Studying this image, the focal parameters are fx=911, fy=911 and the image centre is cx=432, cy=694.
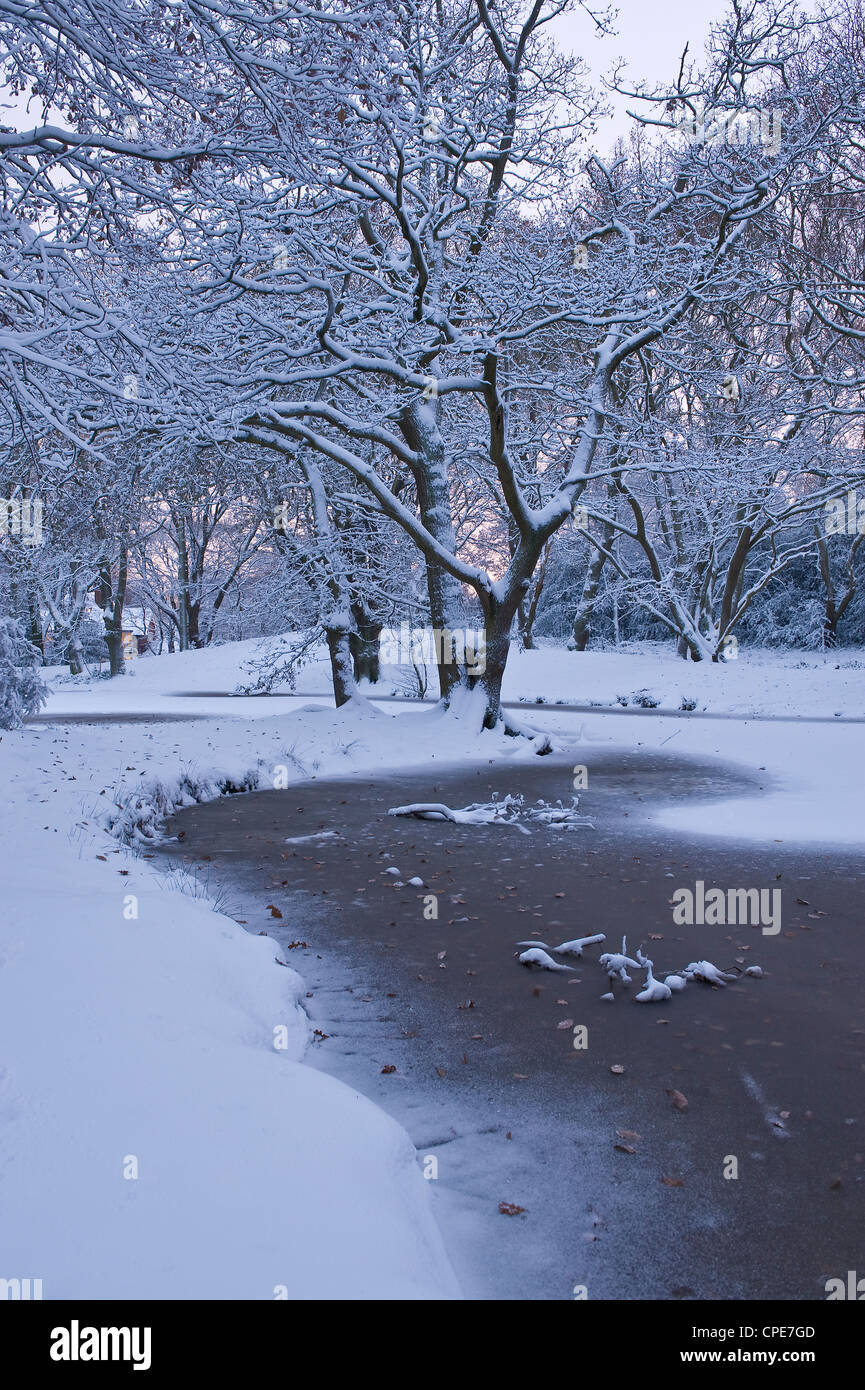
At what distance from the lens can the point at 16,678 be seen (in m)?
15.4

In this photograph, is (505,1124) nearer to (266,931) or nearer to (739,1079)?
(739,1079)

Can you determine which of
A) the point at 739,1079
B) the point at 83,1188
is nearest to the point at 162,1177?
the point at 83,1188

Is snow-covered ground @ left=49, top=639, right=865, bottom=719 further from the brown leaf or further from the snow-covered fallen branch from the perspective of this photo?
the brown leaf

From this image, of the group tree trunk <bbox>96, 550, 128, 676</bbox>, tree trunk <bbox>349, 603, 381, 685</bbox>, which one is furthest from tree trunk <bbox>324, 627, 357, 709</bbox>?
tree trunk <bbox>96, 550, 128, 676</bbox>

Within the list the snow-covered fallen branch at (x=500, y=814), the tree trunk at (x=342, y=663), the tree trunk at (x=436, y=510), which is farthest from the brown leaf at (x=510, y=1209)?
the tree trunk at (x=342, y=663)

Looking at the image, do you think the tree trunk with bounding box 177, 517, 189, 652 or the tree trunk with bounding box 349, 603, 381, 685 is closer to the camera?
the tree trunk with bounding box 349, 603, 381, 685

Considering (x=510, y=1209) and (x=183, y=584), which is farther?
(x=183, y=584)

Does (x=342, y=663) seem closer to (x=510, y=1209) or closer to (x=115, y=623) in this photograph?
(x=510, y=1209)

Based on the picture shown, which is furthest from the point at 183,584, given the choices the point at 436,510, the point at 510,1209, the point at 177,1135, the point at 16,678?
the point at 510,1209

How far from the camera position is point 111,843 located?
7.92 metres

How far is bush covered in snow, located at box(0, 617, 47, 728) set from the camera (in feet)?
49.3

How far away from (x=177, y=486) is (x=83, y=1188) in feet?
55.6

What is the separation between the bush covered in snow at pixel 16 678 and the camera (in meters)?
15.0

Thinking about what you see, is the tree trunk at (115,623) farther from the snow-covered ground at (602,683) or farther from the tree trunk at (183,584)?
the tree trunk at (183,584)
